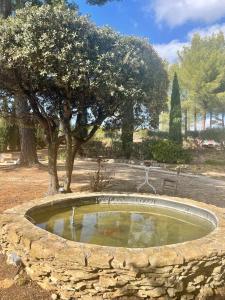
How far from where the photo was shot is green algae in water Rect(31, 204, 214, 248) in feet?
20.8

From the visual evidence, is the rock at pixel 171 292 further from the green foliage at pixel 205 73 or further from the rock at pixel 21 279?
the green foliage at pixel 205 73

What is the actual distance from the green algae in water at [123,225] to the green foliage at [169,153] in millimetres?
12638

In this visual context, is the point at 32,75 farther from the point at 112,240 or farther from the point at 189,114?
the point at 189,114

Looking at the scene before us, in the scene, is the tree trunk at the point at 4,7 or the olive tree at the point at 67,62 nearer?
the olive tree at the point at 67,62

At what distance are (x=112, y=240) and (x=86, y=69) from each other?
384cm

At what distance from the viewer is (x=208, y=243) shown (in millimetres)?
5160

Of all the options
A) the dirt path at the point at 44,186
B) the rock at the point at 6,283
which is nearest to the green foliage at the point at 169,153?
the dirt path at the point at 44,186

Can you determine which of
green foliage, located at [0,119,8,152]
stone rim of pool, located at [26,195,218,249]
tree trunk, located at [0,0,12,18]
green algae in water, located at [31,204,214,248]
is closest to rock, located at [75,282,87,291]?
green algae in water, located at [31,204,214,248]

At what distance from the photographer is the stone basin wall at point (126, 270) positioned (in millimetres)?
4555

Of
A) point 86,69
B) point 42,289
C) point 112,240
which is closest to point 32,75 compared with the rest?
point 86,69

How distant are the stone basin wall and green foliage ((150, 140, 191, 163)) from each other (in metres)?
15.8

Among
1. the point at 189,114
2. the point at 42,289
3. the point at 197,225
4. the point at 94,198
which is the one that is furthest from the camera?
the point at 189,114

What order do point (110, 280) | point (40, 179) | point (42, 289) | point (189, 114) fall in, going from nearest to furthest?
point (110, 280) → point (42, 289) → point (40, 179) → point (189, 114)

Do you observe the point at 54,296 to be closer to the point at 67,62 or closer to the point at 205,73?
the point at 67,62
